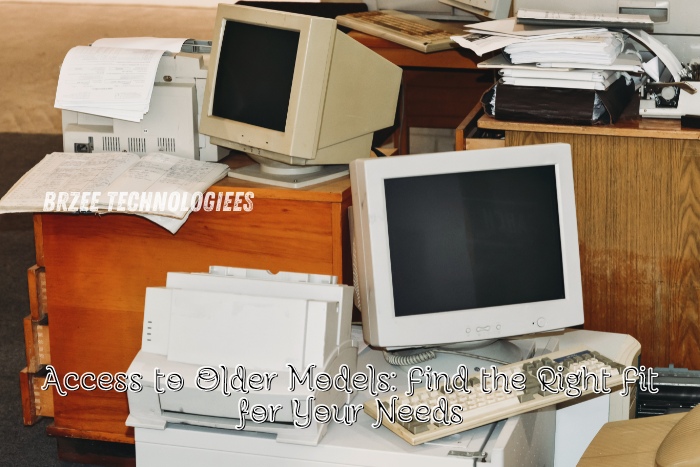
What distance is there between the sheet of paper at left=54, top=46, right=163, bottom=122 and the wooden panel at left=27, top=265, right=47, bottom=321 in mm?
443

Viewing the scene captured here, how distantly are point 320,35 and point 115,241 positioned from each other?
75cm

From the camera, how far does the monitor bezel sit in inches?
90.4

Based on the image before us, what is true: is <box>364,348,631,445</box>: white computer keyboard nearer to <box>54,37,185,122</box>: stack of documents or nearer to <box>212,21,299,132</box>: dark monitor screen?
<box>212,21,299,132</box>: dark monitor screen

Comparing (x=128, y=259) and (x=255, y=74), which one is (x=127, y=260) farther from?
(x=255, y=74)

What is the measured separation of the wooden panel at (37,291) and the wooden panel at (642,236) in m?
1.27

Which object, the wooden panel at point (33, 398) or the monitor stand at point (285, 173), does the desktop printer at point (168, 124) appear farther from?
the wooden panel at point (33, 398)

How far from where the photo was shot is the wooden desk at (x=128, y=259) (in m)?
2.40

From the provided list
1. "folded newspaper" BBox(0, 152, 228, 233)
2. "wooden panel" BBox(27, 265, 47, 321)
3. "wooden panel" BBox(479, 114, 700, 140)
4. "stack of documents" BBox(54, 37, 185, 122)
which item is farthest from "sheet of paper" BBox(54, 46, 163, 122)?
"wooden panel" BBox(479, 114, 700, 140)

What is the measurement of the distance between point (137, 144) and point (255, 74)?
404mm

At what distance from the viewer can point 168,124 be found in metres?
2.58

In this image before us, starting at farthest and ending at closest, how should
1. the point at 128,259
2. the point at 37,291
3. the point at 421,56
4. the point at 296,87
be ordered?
the point at 421,56, the point at 37,291, the point at 128,259, the point at 296,87

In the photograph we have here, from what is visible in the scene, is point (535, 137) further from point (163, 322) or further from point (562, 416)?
point (163, 322)

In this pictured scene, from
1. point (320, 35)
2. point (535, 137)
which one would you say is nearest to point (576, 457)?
point (535, 137)

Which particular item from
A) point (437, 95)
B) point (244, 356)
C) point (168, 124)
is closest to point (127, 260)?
point (168, 124)
